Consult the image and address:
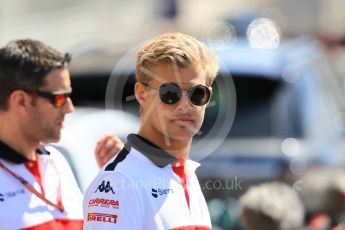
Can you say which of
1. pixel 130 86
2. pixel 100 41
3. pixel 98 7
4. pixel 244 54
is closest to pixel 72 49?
pixel 100 41

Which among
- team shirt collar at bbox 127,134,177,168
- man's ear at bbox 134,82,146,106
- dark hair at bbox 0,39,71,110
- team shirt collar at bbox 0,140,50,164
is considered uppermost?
man's ear at bbox 134,82,146,106

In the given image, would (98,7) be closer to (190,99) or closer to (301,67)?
(301,67)

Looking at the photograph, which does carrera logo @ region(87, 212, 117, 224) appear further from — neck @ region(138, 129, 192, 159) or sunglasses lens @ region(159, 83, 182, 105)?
sunglasses lens @ region(159, 83, 182, 105)

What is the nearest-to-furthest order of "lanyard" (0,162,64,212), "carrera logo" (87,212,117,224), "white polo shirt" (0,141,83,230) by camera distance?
"carrera logo" (87,212,117,224) < "white polo shirt" (0,141,83,230) < "lanyard" (0,162,64,212)

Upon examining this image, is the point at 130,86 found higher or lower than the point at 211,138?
higher

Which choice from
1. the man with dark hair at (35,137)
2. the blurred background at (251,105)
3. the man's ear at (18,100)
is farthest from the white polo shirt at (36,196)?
the blurred background at (251,105)

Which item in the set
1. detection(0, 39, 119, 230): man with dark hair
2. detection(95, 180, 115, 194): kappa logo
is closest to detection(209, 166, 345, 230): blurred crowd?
detection(0, 39, 119, 230): man with dark hair

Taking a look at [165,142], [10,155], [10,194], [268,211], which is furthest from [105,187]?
[268,211]

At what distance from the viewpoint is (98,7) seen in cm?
1888

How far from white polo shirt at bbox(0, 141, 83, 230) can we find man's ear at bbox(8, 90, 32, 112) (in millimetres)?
206

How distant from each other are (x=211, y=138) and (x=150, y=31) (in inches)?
283

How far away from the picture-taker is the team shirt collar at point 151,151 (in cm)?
365

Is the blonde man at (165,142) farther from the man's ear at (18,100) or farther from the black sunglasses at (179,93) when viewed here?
the man's ear at (18,100)

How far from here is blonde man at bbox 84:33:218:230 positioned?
11.6ft
